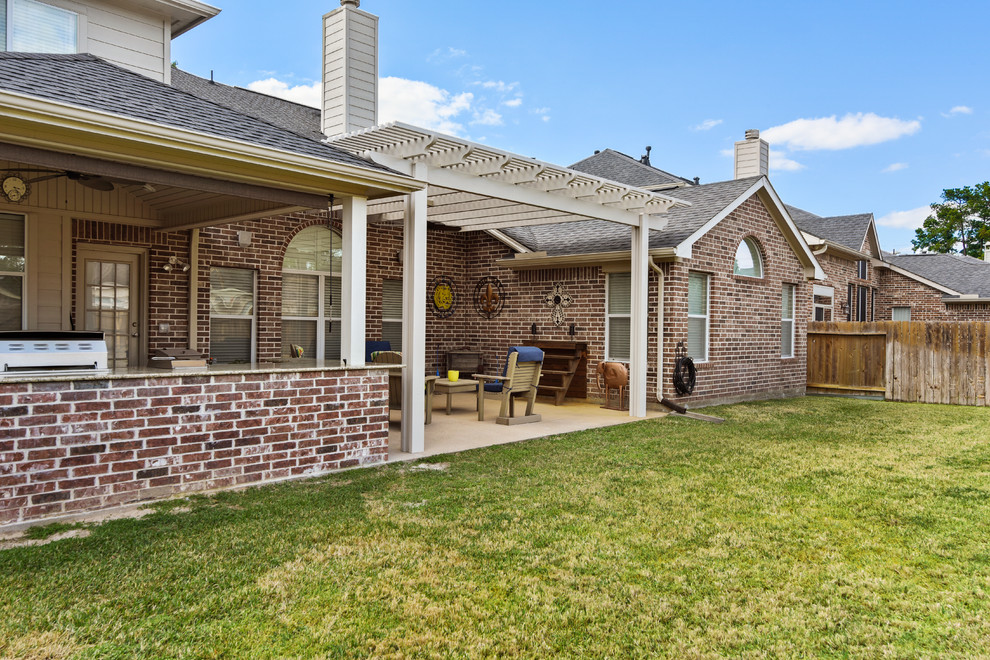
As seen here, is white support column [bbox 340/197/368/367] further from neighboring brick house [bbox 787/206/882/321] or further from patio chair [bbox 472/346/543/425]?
neighboring brick house [bbox 787/206/882/321]

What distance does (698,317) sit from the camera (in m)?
11.5

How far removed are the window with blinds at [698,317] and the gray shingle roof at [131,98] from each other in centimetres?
656

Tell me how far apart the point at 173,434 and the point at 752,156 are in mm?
15342

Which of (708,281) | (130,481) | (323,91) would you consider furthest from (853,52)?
(130,481)

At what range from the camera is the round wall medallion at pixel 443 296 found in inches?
500

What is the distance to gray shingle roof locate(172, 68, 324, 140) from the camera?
11.0 m

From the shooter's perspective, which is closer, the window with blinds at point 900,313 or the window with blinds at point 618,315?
the window with blinds at point 618,315

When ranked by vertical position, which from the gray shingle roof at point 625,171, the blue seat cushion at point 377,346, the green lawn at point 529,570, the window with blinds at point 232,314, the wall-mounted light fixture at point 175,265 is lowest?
the green lawn at point 529,570

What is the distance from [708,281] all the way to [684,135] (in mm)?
16725

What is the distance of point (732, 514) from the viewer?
503cm

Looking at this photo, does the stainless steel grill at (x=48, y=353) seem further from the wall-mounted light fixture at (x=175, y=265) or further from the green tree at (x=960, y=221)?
the green tree at (x=960, y=221)

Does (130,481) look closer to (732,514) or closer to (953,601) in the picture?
(732,514)

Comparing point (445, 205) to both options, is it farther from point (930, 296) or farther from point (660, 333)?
point (930, 296)

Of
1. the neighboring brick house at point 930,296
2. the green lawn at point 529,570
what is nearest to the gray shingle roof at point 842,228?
the neighboring brick house at point 930,296
